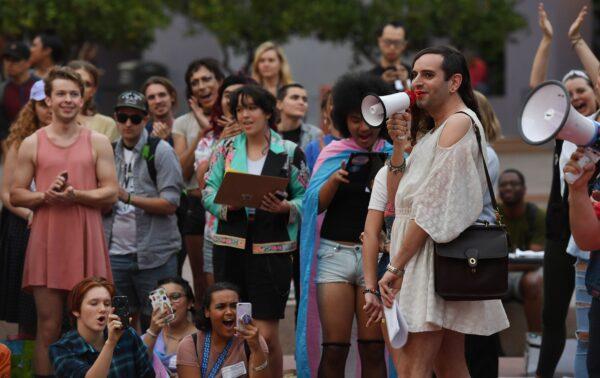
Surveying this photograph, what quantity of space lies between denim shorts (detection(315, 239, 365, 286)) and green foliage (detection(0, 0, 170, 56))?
15663 mm

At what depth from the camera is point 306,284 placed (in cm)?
707

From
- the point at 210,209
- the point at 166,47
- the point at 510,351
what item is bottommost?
the point at 510,351

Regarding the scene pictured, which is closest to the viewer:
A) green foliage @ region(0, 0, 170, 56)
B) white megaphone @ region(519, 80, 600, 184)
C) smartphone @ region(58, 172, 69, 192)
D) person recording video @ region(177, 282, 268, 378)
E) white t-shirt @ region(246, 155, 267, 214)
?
white megaphone @ region(519, 80, 600, 184)

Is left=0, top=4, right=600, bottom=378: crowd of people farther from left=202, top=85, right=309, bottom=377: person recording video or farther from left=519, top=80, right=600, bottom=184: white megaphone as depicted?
left=519, top=80, right=600, bottom=184: white megaphone

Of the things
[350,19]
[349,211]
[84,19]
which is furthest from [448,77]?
[350,19]

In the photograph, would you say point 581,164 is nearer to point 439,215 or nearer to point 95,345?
point 439,215

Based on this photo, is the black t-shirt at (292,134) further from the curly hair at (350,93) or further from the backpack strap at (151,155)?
the curly hair at (350,93)

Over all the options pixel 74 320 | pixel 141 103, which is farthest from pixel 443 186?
pixel 141 103

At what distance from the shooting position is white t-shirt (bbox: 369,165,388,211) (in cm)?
603

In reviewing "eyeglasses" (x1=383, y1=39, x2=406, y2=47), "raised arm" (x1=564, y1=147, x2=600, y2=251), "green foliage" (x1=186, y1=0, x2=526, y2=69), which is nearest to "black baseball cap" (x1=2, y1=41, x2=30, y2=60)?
"eyeglasses" (x1=383, y1=39, x2=406, y2=47)

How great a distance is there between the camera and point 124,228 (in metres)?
8.14

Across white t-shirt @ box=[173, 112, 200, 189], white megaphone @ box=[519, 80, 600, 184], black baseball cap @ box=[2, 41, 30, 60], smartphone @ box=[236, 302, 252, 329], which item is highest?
black baseball cap @ box=[2, 41, 30, 60]

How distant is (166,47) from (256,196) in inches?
913

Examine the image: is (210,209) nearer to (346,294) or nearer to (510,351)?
(346,294)
